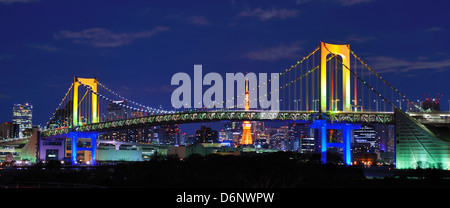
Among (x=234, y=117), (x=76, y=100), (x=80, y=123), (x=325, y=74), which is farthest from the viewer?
(x=80, y=123)

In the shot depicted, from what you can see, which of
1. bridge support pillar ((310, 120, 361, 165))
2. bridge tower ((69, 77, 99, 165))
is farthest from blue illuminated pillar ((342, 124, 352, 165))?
bridge tower ((69, 77, 99, 165))

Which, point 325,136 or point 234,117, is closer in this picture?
point 325,136

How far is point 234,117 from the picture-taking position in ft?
229

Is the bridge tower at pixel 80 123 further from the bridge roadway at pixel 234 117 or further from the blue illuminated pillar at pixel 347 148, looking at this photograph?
the blue illuminated pillar at pixel 347 148

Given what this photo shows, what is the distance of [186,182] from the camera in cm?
3575

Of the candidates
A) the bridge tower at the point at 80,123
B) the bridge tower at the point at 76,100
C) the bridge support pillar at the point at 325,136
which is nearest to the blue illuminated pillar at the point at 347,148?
the bridge support pillar at the point at 325,136

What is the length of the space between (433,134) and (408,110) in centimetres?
868

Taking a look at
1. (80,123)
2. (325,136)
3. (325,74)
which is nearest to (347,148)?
(325,136)

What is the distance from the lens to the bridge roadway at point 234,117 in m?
62.3

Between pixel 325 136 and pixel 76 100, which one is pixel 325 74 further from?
pixel 76 100

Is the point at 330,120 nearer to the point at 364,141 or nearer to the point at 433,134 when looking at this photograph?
the point at 433,134

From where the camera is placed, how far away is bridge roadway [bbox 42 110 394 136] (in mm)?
62256

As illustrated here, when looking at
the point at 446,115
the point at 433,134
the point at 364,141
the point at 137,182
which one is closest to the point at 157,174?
the point at 137,182

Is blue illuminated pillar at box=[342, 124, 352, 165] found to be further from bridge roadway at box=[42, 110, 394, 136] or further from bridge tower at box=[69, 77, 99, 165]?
bridge tower at box=[69, 77, 99, 165]
